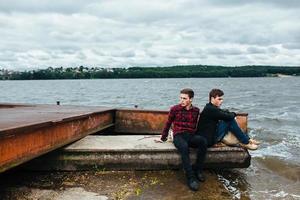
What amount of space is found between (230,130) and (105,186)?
8.58 feet

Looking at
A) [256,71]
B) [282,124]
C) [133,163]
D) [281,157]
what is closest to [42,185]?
[133,163]

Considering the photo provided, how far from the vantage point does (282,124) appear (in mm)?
20297

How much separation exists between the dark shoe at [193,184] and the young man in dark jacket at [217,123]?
97 cm

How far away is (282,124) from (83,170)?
1499 cm

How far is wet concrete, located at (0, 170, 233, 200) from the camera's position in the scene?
6332 millimetres

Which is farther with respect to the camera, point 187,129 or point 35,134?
point 187,129

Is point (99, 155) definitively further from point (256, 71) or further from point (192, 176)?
point (256, 71)

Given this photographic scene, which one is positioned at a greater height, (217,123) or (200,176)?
(217,123)

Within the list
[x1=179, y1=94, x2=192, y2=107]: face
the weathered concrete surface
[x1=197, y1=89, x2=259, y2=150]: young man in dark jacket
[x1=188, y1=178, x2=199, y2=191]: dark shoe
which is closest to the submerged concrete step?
[x1=197, y1=89, x2=259, y2=150]: young man in dark jacket

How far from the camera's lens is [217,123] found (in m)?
7.57

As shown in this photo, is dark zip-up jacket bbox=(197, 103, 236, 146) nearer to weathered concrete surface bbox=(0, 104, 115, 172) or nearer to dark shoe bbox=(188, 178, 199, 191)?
dark shoe bbox=(188, 178, 199, 191)

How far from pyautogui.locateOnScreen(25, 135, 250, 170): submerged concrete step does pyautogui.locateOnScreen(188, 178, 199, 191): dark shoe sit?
0.78 metres

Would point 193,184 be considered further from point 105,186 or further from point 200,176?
point 105,186

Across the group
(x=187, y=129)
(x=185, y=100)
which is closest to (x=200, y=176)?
(x=187, y=129)
